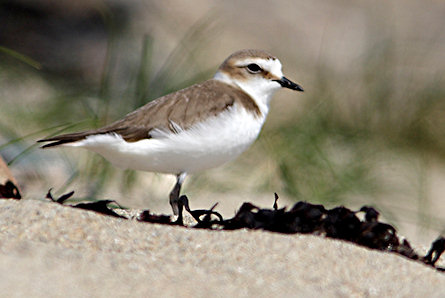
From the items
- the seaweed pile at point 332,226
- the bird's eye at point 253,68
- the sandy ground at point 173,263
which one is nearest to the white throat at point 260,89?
the bird's eye at point 253,68

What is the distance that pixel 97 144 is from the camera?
11.7ft

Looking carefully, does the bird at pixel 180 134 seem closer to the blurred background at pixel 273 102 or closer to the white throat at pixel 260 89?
the white throat at pixel 260 89

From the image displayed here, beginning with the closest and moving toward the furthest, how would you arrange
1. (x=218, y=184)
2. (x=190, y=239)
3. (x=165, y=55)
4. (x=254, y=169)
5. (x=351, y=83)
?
(x=190, y=239) < (x=218, y=184) < (x=254, y=169) < (x=351, y=83) < (x=165, y=55)

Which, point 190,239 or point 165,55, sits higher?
point 165,55

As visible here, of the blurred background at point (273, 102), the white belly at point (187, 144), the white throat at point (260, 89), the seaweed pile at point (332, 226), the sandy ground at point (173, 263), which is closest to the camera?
the sandy ground at point (173, 263)

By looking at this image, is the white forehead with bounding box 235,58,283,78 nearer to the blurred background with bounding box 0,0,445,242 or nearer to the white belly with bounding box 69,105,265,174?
the white belly with bounding box 69,105,265,174

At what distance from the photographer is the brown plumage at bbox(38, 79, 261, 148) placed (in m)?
3.58

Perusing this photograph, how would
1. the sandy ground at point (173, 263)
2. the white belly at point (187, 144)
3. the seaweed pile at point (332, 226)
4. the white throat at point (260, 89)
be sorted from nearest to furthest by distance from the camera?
the sandy ground at point (173, 263) < the seaweed pile at point (332, 226) < the white belly at point (187, 144) < the white throat at point (260, 89)

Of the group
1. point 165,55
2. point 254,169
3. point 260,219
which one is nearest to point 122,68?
point 165,55

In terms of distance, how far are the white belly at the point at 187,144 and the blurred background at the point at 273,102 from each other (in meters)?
1.16

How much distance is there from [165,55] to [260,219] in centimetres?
558

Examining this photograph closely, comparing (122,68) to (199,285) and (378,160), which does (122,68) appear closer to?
(378,160)

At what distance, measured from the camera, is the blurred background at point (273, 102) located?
5336 millimetres

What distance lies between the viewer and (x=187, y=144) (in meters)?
3.55
